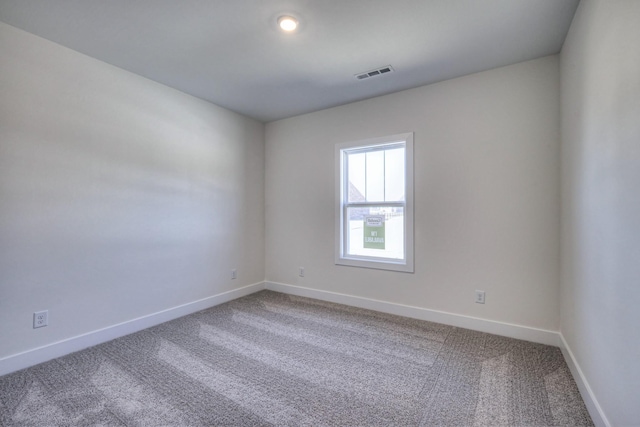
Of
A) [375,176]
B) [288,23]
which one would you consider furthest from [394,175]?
[288,23]

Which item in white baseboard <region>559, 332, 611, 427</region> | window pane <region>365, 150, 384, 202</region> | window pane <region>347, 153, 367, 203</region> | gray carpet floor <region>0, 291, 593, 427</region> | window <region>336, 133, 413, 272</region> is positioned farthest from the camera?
window pane <region>347, 153, 367, 203</region>

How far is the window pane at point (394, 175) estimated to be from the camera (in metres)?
3.28

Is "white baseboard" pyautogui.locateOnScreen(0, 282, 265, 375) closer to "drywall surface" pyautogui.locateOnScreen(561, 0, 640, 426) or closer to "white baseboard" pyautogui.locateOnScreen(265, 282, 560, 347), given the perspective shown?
"white baseboard" pyautogui.locateOnScreen(265, 282, 560, 347)

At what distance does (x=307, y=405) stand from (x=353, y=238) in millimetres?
2189

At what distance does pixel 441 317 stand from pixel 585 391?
1295mm

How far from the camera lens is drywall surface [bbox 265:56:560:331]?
97.7 inches

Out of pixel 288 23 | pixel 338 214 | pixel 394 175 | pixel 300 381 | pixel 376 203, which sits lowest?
pixel 300 381

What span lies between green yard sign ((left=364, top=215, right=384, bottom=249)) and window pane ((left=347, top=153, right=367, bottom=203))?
29 centimetres

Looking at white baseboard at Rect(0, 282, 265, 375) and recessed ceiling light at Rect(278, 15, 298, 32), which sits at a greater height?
recessed ceiling light at Rect(278, 15, 298, 32)

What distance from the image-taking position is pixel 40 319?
220 cm

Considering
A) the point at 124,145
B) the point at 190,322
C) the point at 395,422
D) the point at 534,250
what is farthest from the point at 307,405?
the point at 124,145

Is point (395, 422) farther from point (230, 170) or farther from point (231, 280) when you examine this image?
point (230, 170)

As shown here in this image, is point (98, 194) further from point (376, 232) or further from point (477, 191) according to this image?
point (477, 191)

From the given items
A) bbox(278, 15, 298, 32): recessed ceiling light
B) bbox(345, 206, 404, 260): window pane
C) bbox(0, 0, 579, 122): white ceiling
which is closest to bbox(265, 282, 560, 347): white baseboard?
bbox(345, 206, 404, 260): window pane
